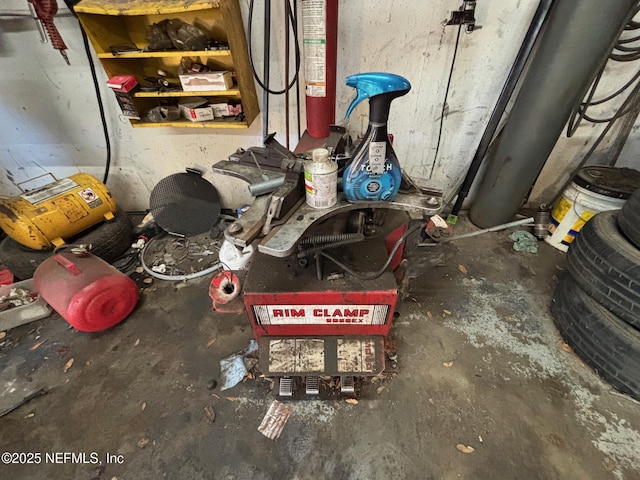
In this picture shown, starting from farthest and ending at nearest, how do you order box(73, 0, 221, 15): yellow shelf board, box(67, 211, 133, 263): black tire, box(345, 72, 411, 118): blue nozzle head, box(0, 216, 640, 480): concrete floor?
box(67, 211, 133, 263): black tire
box(73, 0, 221, 15): yellow shelf board
box(0, 216, 640, 480): concrete floor
box(345, 72, 411, 118): blue nozzle head

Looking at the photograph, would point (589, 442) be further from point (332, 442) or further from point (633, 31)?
point (633, 31)

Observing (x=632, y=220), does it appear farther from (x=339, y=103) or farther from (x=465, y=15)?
(x=339, y=103)

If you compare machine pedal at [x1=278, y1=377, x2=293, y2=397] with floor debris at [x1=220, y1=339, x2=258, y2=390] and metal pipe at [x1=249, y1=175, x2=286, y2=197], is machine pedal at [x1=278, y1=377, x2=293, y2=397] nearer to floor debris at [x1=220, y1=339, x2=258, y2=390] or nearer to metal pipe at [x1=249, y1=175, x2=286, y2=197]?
floor debris at [x1=220, y1=339, x2=258, y2=390]

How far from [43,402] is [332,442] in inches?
46.9

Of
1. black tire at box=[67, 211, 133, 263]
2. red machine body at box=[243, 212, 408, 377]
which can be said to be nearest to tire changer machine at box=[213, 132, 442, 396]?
red machine body at box=[243, 212, 408, 377]

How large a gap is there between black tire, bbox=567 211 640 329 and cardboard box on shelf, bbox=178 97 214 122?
1.80 m

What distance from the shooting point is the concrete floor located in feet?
3.34

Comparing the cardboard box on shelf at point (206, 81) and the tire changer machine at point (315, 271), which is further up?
the cardboard box on shelf at point (206, 81)

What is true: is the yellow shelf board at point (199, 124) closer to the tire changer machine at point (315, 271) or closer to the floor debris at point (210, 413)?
the tire changer machine at point (315, 271)

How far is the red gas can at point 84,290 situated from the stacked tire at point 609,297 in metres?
2.04

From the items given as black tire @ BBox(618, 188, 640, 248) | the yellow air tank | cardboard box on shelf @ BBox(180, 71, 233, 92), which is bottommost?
the yellow air tank

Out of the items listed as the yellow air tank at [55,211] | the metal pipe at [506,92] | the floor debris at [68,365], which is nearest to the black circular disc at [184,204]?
the yellow air tank at [55,211]

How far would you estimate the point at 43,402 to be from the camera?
1.20 meters

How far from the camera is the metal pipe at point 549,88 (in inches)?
47.7
